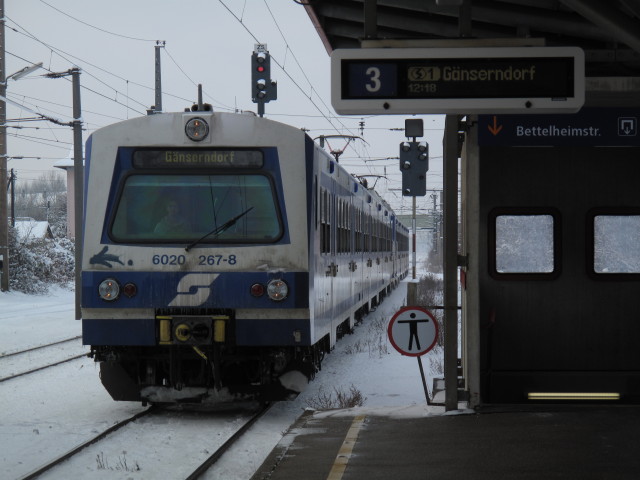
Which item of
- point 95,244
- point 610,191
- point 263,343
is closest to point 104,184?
point 95,244

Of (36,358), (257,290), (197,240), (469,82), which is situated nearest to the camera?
(469,82)

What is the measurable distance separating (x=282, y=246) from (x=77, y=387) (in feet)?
13.1

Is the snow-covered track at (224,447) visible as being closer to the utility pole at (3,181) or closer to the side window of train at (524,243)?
the side window of train at (524,243)

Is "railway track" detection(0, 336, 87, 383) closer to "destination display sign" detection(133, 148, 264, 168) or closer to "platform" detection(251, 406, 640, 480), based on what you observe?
"destination display sign" detection(133, 148, 264, 168)

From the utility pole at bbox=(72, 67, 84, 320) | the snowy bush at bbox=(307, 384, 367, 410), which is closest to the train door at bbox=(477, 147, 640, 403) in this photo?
the snowy bush at bbox=(307, 384, 367, 410)

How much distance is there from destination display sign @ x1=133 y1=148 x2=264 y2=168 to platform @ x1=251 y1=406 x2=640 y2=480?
2.73 meters

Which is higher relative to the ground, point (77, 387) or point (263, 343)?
point (263, 343)

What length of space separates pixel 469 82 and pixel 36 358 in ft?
34.2

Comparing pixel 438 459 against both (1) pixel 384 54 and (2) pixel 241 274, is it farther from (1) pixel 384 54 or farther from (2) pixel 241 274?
(2) pixel 241 274

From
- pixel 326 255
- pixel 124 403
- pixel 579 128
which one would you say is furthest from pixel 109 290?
pixel 579 128

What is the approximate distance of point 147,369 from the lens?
9.75m

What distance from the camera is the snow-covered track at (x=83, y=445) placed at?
7250 mm

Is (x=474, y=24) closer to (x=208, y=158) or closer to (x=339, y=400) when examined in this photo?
(x=208, y=158)

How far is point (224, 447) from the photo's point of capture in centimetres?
823
